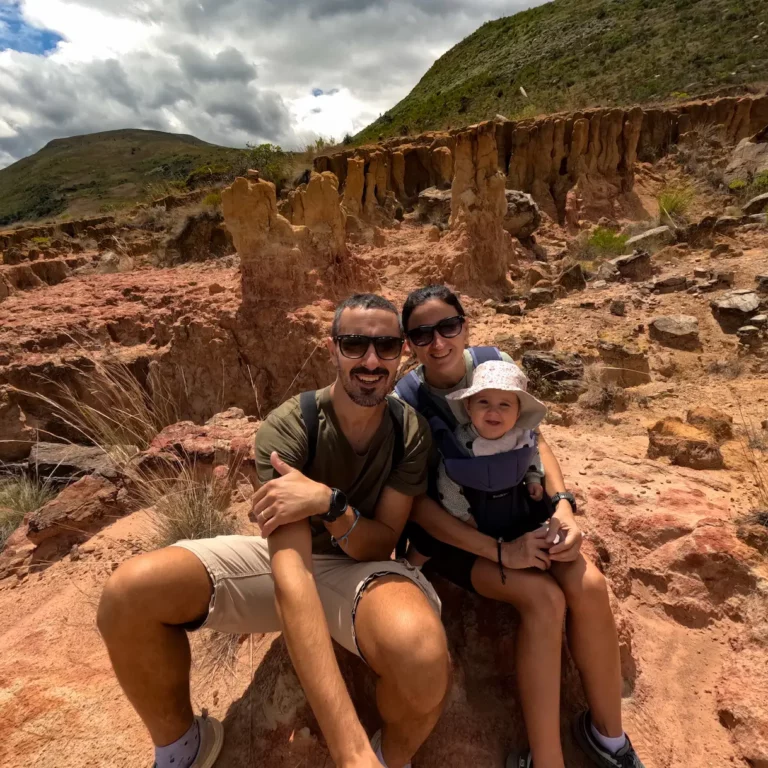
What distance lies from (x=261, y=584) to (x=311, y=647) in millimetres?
444

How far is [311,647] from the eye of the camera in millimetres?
1446

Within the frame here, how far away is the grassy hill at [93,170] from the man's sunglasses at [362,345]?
3731 cm

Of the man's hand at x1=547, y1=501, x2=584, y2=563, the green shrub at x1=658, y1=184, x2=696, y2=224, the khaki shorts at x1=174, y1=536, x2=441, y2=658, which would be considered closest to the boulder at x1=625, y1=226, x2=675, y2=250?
the green shrub at x1=658, y1=184, x2=696, y2=224

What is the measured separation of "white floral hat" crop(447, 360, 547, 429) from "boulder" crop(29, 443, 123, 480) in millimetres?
2942

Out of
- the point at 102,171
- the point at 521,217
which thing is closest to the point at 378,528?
the point at 521,217

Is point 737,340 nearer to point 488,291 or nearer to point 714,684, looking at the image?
point 488,291

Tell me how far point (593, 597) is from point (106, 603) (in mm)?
1649

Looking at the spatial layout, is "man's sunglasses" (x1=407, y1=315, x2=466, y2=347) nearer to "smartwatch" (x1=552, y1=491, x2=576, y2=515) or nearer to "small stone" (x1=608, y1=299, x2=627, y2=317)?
"smartwatch" (x1=552, y1=491, x2=576, y2=515)

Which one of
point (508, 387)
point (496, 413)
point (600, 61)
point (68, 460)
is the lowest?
point (68, 460)

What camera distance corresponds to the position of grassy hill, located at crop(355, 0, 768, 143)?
2170cm

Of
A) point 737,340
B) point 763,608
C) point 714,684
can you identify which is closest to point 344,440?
point 714,684

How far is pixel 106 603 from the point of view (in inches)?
60.9

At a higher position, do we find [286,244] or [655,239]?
[286,244]

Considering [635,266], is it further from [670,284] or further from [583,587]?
[583,587]
